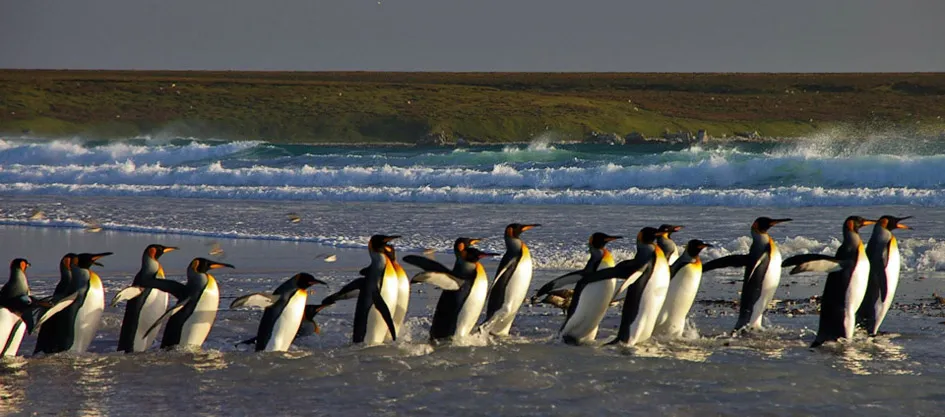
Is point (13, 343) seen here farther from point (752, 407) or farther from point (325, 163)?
point (325, 163)

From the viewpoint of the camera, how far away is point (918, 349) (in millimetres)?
6336

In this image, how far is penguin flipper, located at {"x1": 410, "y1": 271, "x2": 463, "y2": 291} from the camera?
6656 millimetres

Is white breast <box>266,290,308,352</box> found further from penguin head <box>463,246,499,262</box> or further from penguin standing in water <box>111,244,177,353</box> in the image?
penguin head <box>463,246,499,262</box>

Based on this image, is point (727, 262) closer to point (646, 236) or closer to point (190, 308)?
point (646, 236)

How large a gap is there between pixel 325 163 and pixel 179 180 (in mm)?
4865

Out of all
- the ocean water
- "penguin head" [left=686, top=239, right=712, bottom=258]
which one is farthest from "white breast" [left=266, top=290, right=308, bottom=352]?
"penguin head" [left=686, top=239, right=712, bottom=258]

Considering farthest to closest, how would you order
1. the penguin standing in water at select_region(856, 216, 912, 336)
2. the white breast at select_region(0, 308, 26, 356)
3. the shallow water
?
the penguin standing in water at select_region(856, 216, 912, 336), the white breast at select_region(0, 308, 26, 356), the shallow water

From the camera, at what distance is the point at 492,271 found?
9359 mm

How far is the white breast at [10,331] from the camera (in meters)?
6.46

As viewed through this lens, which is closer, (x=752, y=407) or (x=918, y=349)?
(x=752, y=407)

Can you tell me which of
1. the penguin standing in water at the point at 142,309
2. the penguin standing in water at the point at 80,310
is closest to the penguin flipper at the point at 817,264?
the penguin standing in water at the point at 142,309

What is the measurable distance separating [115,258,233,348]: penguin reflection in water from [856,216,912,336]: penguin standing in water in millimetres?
3539

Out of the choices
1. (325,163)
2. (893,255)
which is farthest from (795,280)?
(325,163)

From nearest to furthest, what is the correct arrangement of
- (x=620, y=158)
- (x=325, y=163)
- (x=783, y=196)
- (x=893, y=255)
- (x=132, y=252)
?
(x=893, y=255)
(x=132, y=252)
(x=783, y=196)
(x=620, y=158)
(x=325, y=163)
